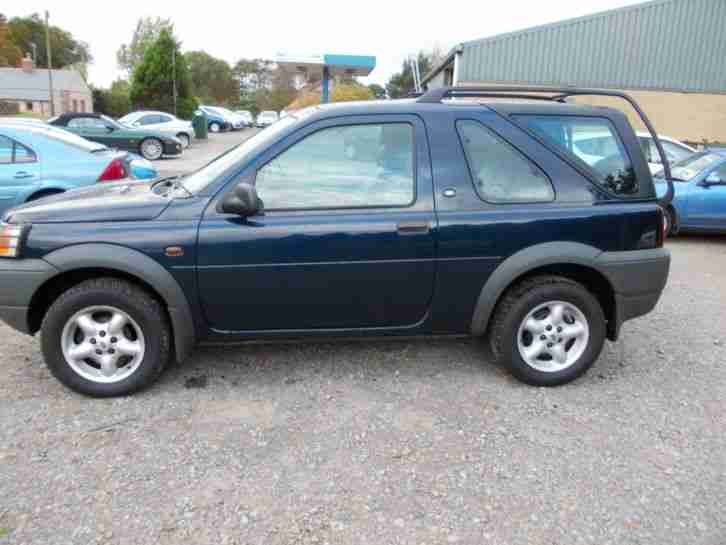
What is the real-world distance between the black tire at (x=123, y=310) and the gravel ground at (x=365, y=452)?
116mm

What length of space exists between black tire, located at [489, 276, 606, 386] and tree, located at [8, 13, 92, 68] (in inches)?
3323

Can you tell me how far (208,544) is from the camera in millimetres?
2365

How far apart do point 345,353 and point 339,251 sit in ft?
3.53

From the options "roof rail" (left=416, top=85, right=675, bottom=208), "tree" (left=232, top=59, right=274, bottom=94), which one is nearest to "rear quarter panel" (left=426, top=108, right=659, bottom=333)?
"roof rail" (left=416, top=85, right=675, bottom=208)

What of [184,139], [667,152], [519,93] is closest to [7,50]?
[184,139]

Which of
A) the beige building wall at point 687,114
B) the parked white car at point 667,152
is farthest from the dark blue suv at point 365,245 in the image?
the beige building wall at point 687,114

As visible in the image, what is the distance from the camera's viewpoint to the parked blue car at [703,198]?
326 inches

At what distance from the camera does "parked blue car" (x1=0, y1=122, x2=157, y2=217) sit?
255 inches

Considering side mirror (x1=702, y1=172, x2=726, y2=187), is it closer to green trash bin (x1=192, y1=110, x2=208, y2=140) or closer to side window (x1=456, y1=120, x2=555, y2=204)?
side window (x1=456, y1=120, x2=555, y2=204)

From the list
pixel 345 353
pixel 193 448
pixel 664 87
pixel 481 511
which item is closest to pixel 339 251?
pixel 345 353

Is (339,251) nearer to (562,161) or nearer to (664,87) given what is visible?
(562,161)

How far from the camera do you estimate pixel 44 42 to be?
79312mm

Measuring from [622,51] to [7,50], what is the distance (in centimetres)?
7560

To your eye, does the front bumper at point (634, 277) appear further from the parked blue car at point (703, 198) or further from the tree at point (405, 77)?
the tree at point (405, 77)
